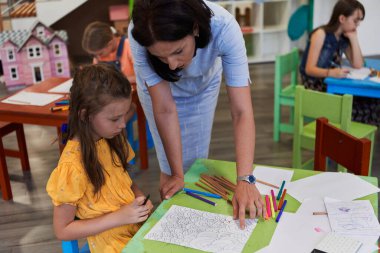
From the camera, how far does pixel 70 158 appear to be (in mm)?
1308

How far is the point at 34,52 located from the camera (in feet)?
17.1

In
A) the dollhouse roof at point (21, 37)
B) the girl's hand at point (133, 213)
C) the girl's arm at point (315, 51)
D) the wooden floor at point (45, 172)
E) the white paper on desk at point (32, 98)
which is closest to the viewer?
the girl's hand at point (133, 213)

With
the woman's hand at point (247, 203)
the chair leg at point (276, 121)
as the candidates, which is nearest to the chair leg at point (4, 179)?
the woman's hand at point (247, 203)

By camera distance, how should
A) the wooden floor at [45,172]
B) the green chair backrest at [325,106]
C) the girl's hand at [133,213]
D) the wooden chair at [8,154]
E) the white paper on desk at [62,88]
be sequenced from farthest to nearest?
the white paper on desk at [62,88] < the wooden chair at [8,154] < the wooden floor at [45,172] < the green chair backrest at [325,106] < the girl's hand at [133,213]

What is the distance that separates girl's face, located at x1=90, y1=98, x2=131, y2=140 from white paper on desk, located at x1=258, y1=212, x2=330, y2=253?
57cm

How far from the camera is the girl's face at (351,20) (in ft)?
10.0

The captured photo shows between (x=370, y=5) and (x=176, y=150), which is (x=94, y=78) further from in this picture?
(x=370, y=5)

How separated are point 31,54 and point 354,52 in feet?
12.2

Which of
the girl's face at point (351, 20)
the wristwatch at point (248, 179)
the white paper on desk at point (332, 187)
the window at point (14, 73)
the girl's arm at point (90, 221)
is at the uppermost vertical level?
the girl's face at point (351, 20)

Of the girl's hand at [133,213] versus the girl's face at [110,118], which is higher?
the girl's face at [110,118]

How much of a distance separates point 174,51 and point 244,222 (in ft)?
1.69

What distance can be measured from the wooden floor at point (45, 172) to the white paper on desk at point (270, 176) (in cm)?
124

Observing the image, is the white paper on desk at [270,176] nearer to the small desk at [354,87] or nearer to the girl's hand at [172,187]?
the girl's hand at [172,187]

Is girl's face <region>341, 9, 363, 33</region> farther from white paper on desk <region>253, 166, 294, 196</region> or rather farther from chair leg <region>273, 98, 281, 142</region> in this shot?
white paper on desk <region>253, 166, 294, 196</region>
